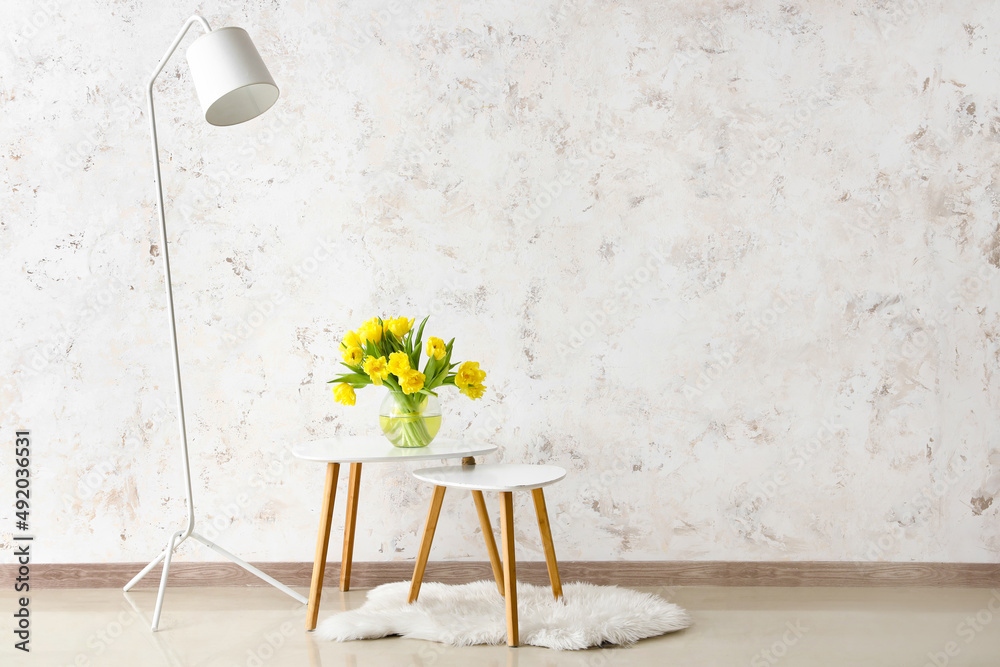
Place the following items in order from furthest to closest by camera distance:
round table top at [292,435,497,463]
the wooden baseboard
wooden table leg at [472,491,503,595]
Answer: the wooden baseboard
wooden table leg at [472,491,503,595]
round table top at [292,435,497,463]

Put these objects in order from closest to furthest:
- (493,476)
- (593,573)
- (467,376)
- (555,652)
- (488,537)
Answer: (555,652), (493,476), (467,376), (488,537), (593,573)

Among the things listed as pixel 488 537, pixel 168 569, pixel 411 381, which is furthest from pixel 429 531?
pixel 168 569

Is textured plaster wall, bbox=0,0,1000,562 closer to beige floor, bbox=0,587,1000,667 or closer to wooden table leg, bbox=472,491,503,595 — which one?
beige floor, bbox=0,587,1000,667

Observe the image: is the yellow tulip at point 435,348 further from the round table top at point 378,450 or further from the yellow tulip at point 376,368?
the round table top at point 378,450

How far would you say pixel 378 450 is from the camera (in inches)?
83.3

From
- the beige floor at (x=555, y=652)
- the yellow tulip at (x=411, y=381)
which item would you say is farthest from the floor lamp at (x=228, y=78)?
the yellow tulip at (x=411, y=381)

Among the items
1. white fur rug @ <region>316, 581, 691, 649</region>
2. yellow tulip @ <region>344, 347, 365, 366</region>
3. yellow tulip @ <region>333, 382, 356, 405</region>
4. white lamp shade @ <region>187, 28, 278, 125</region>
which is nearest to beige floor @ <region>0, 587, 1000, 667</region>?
white fur rug @ <region>316, 581, 691, 649</region>

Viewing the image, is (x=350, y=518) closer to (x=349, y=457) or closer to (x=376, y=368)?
(x=349, y=457)

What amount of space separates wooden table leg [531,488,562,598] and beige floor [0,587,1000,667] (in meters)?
0.30

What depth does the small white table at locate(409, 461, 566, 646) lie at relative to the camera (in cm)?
190

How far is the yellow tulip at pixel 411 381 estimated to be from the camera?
2.05 meters

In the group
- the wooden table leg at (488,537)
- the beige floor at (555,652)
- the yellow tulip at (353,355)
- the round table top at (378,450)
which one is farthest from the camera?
the wooden table leg at (488,537)

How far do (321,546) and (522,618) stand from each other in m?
0.60

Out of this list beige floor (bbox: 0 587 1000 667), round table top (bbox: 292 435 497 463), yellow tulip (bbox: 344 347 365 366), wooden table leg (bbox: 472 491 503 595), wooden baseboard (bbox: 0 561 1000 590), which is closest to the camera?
beige floor (bbox: 0 587 1000 667)
